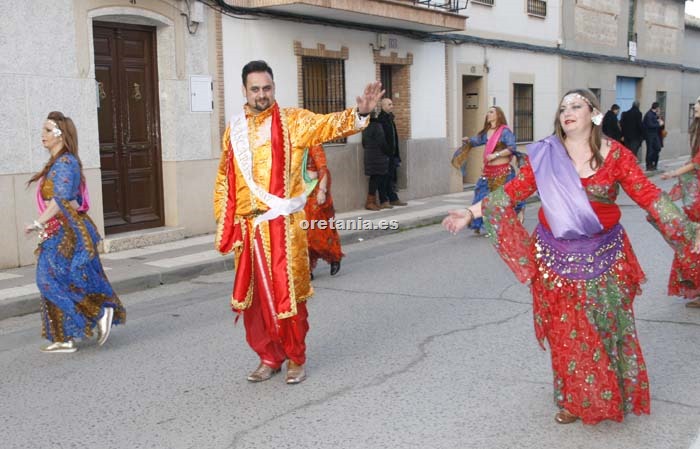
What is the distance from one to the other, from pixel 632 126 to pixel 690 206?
16141 millimetres

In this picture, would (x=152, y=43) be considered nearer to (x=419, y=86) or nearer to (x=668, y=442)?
(x=419, y=86)

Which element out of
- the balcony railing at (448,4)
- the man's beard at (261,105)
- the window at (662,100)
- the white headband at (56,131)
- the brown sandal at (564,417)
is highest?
the balcony railing at (448,4)

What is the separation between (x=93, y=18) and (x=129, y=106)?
4.14ft

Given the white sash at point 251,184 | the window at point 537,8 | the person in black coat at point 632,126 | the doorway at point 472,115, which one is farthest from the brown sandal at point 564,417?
the person in black coat at point 632,126

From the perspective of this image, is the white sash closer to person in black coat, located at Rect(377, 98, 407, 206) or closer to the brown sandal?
the brown sandal

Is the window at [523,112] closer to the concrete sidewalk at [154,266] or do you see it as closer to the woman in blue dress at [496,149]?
the concrete sidewalk at [154,266]

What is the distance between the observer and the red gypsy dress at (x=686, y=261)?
6938mm

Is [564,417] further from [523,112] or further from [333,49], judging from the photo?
[523,112]

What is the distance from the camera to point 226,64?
40.5 ft

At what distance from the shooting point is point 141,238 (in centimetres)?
1093

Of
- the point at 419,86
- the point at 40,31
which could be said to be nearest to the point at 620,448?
the point at 40,31

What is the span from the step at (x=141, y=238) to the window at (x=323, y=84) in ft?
12.2

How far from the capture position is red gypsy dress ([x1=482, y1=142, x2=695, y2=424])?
4.10 m

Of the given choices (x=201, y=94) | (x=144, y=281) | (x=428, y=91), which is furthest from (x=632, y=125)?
(x=144, y=281)
